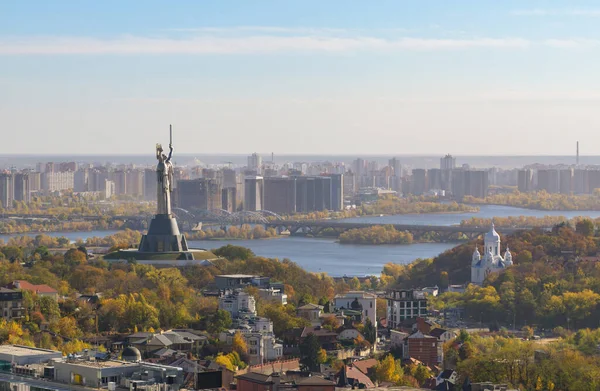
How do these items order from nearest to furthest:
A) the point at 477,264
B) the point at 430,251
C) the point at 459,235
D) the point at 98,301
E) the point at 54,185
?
the point at 98,301, the point at 477,264, the point at 430,251, the point at 459,235, the point at 54,185

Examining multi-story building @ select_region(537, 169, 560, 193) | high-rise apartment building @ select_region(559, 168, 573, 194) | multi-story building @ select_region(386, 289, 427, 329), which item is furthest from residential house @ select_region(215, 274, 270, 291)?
high-rise apartment building @ select_region(559, 168, 573, 194)

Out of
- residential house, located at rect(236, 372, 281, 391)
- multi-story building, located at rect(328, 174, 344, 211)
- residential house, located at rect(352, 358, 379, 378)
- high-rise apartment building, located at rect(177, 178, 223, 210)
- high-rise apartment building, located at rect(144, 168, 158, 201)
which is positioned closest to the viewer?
residential house, located at rect(236, 372, 281, 391)

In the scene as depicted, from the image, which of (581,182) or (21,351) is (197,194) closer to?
(581,182)

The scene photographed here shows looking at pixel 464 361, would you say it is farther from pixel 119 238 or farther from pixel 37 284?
pixel 119 238

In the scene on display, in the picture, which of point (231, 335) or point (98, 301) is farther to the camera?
point (98, 301)

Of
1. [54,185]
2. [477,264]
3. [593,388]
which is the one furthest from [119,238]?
[54,185]

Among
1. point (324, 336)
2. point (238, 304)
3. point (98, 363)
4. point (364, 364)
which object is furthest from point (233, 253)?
point (98, 363)

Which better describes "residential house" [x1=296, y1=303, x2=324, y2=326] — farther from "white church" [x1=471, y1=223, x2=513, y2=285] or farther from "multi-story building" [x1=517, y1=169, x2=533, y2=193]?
"multi-story building" [x1=517, y1=169, x2=533, y2=193]
